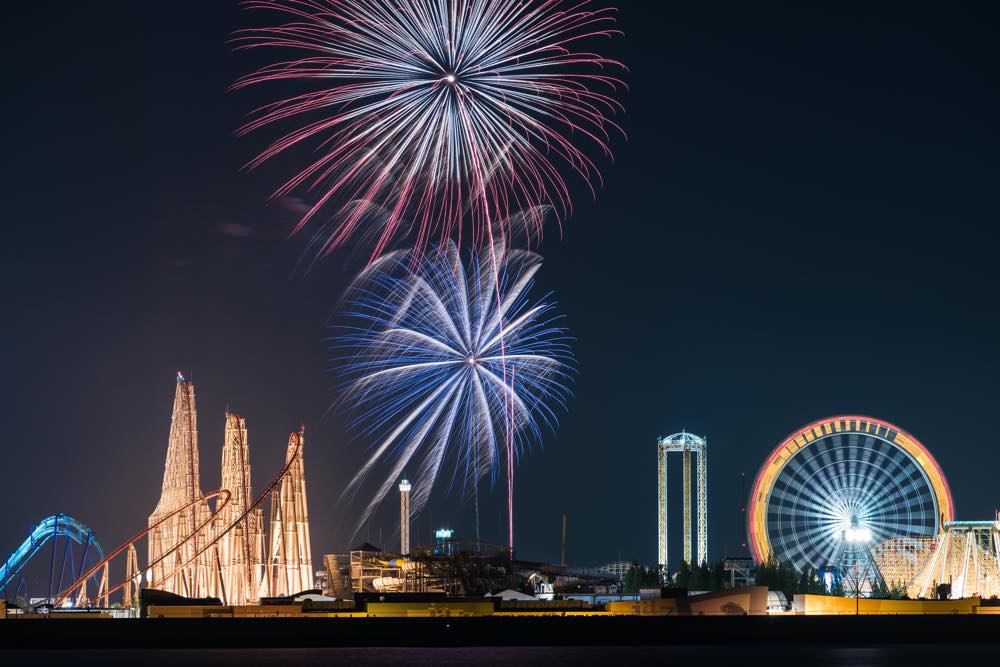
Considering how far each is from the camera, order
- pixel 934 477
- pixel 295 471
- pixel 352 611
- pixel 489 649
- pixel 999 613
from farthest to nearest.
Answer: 1. pixel 934 477
2. pixel 295 471
3. pixel 999 613
4. pixel 352 611
5. pixel 489 649

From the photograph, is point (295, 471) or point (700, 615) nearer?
point (700, 615)

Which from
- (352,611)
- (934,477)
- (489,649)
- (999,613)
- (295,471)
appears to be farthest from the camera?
(934,477)

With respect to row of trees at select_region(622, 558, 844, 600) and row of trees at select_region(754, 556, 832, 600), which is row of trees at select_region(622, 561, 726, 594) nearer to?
row of trees at select_region(622, 558, 844, 600)

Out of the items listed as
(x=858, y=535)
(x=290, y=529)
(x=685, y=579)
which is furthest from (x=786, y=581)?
(x=290, y=529)

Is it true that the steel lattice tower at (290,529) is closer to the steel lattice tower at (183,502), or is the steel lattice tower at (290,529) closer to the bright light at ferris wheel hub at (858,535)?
the steel lattice tower at (183,502)

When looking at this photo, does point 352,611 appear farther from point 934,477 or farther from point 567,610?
point 934,477

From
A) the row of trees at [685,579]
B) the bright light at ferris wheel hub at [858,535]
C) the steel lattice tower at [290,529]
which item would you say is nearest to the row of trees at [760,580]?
the row of trees at [685,579]

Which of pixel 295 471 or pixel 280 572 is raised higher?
pixel 295 471

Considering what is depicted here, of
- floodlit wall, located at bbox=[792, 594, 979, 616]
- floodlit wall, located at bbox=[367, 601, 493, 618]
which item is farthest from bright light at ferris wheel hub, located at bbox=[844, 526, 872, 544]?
floodlit wall, located at bbox=[367, 601, 493, 618]

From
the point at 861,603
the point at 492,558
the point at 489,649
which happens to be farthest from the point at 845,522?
the point at 489,649
